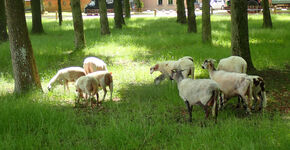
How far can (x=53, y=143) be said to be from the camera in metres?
5.23

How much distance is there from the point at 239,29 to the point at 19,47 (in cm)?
602

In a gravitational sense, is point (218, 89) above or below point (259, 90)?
above

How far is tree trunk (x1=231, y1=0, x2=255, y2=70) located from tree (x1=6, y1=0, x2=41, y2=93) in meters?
5.68

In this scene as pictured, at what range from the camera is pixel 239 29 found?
9.72m

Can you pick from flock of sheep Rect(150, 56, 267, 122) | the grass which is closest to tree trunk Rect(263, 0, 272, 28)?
the grass

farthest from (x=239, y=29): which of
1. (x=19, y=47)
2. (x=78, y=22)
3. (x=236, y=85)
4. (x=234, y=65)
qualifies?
(x=78, y=22)

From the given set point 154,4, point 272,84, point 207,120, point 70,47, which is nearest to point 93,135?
point 207,120

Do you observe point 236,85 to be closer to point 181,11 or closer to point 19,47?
point 19,47

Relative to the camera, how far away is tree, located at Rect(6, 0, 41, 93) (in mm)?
8109

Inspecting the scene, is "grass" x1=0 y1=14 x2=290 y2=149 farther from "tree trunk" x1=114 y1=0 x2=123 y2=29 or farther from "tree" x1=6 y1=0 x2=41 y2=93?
"tree trunk" x1=114 y1=0 x2=123 y2=29

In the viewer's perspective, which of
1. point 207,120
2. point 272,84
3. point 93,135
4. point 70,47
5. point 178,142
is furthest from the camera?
point 70,47

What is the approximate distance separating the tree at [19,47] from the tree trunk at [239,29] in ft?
18.6

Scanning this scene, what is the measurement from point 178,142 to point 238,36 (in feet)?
18.1

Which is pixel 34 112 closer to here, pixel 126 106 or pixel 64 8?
pixel 126 106
